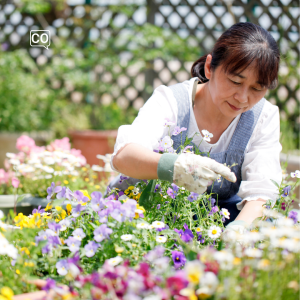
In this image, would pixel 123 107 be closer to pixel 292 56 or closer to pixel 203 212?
pixel 292 56

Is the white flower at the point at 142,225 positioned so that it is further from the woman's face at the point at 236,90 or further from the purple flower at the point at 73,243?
the woman's face at the point at 236,90

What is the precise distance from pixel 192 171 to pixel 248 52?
507 mm

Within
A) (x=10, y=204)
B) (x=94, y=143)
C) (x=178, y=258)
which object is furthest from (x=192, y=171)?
(x=94, y=143)

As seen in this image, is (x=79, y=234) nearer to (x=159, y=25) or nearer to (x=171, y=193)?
(x=171, y=193)

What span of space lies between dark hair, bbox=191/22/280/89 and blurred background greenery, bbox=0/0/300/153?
249 centimetres

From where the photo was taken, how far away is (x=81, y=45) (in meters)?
4.11

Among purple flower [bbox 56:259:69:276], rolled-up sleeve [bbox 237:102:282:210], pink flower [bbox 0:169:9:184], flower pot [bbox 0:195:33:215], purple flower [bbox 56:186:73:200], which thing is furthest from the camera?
pink flower [bbox 0:169:9:184]

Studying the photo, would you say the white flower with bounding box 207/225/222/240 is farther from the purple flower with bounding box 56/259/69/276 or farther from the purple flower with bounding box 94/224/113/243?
the purple flower with bounding box 56/259/69/276

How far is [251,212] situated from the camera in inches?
48.6

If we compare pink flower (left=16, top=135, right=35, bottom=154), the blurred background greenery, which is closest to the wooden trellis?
the blurred background greenery

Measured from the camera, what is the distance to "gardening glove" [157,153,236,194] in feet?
3.24

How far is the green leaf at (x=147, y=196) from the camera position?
109 cm

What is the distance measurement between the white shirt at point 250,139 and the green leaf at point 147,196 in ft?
0.47

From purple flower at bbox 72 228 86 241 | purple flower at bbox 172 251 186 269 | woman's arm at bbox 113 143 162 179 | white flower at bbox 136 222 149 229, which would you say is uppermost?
woman's arm at bbox 113 143 162 179
